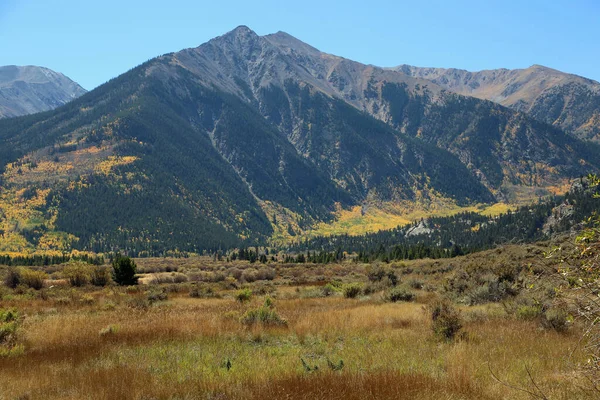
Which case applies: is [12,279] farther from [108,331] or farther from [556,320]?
[556,320]

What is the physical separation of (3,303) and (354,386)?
2213 cm

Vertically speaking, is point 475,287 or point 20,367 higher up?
point 20,367

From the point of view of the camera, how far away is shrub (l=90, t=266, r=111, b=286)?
3656 cm

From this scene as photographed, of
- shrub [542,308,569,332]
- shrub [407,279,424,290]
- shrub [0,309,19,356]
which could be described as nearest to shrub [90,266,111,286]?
shrub [0,309,19,356]

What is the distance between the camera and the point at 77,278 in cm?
3628

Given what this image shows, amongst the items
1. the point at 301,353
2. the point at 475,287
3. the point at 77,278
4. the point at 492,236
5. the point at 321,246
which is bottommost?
the point at 321,246

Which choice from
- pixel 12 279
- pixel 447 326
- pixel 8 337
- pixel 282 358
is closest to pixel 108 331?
pixel 8 337

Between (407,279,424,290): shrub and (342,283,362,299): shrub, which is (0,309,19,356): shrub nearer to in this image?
(342,283,362,299): shrub

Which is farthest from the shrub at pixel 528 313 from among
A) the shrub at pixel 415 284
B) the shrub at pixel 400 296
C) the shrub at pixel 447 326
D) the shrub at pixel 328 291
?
the shrub at pixel 415 284

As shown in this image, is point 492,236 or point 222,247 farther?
point 222,247

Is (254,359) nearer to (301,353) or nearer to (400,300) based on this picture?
(301,353)

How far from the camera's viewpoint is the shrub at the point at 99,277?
1439 inches

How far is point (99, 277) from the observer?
120ft

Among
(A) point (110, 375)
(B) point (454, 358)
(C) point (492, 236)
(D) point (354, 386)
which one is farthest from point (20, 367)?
(C) point (492, 236)
